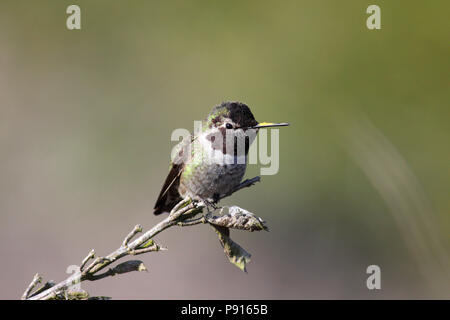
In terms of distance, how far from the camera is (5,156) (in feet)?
19.9

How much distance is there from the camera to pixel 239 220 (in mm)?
1611

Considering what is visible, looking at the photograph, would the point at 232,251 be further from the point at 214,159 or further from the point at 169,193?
the point at 169,193

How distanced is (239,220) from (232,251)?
167mm

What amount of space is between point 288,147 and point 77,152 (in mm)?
2626

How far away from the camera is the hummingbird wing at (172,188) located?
3262 millimetres

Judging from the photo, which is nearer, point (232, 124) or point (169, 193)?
point (232, 124)

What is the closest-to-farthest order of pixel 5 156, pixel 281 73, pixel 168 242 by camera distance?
1. pixel 168 242
2. pixel 5 156
3. pixel 281 73

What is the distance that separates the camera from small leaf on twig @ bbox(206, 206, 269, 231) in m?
1.58

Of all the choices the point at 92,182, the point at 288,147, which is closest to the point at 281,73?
the point at 288,147

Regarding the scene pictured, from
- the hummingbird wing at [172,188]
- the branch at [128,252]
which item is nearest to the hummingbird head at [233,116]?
the hummingbird wing at [172,188]

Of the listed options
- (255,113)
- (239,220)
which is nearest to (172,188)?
(239,220)

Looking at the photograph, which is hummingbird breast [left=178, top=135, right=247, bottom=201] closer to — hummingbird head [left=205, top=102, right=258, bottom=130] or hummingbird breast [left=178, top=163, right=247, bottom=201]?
hummingbird breast [left=178, top=163, right=247, bottom=201]

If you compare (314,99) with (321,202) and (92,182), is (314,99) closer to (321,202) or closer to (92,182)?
(321,202)

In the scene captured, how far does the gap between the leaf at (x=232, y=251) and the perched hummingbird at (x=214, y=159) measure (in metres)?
0.99
